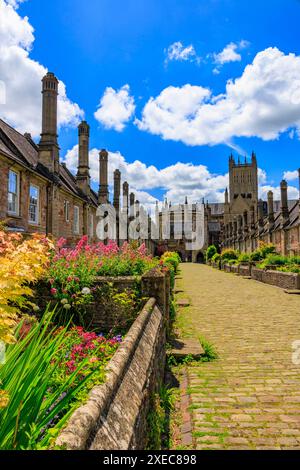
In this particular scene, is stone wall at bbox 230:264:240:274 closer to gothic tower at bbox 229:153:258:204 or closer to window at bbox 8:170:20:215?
window at bbox 8:170:20:215

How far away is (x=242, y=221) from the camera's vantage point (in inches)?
2643

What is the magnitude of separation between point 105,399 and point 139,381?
922mm

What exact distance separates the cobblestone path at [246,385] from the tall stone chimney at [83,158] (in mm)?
19057

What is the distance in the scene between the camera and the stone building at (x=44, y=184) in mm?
15820

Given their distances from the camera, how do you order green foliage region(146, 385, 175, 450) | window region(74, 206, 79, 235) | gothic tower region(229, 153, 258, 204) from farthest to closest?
gothic tower region(229, 153, 258, 204)
window region(74, 206, 79, 235)
green foliage region(146, 385, 175, 450)

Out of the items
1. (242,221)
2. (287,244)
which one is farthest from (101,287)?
(242,221)

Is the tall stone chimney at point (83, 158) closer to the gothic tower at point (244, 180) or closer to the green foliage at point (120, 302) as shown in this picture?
the green foliage at point (120, 302)

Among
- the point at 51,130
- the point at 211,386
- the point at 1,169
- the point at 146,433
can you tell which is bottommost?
the point at 211,386

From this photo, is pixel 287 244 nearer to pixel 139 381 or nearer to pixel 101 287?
pixel 101 287

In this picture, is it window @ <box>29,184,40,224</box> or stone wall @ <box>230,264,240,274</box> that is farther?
stone wall @ <box>230,264,240,274</box>

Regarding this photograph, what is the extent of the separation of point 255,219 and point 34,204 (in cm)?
4390

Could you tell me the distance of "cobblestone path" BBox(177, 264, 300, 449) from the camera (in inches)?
152

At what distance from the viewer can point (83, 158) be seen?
89.0 ft

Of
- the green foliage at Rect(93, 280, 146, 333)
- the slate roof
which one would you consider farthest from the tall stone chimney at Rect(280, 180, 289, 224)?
the green foliage at Rect(93, 280, 146, 333)
